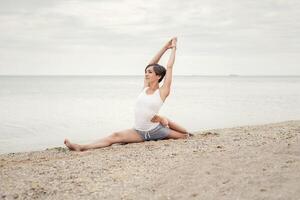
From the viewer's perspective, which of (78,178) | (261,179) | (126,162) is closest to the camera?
(261,179)

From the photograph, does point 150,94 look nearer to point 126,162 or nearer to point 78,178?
point 126,162

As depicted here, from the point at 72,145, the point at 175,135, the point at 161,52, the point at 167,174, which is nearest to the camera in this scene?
the point at 167,174

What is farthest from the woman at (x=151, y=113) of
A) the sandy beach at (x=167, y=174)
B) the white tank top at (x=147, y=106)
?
the sandy beach at (x=167, y=174)

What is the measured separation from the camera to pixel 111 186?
6.07 meters

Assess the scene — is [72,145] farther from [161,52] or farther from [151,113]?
[161,52]

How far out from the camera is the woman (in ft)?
29.3

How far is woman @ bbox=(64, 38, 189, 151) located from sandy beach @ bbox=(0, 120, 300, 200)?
2.14ft

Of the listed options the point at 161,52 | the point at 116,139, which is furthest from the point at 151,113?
the point at 161,52

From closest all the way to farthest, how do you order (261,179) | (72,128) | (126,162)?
(261,179)
(126,162)
(72,128)

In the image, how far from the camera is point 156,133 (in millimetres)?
9422

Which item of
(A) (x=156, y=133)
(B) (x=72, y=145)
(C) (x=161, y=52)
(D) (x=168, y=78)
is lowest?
(B) (x=72, y=145)

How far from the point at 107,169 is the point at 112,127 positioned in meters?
14.3

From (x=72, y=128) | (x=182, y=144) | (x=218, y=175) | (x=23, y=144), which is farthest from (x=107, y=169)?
(x=72, y=128)

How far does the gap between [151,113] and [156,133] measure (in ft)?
2.18
